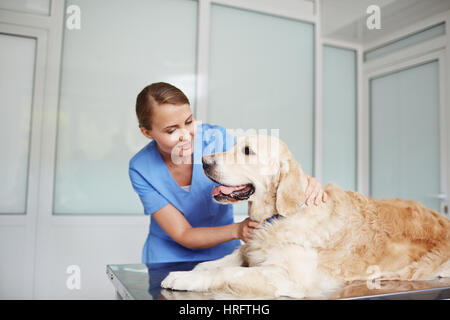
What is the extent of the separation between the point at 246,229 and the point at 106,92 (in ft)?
5.90

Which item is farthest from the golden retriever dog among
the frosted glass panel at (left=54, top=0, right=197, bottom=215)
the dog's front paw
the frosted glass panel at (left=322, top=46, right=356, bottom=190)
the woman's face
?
the frosted glass panel at (left=322, top=46, right=356, bottom=190)

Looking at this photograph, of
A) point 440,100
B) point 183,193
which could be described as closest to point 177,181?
point 183,193

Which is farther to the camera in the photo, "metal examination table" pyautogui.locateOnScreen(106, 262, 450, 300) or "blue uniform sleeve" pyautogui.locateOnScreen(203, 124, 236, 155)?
"blue uniform sleeve" pyautogui.locateOnScreen(203, 124, 236, 155)

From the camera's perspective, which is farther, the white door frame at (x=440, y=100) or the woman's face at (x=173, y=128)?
the white door frame at (x=440, y=100)

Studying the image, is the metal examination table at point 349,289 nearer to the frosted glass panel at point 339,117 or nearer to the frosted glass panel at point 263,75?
the frosted glass panel at point 263,75

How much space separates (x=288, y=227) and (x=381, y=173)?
104 inches

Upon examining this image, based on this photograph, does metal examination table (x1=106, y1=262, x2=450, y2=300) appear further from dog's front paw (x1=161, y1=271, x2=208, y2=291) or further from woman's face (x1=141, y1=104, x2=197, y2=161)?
woman's face (x1=141, y1=104, x2=197, y2=161)

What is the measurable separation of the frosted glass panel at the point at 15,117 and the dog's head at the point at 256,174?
1748 millimetres

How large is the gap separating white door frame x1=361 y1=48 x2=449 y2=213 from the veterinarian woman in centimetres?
210

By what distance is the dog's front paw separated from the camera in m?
0.91

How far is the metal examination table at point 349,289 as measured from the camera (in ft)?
2.88

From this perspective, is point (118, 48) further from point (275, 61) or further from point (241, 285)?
point (241, 285)

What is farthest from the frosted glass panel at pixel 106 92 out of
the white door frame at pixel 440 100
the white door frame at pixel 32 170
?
the white door frame at pixel 440 100

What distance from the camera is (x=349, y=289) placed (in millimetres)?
964
